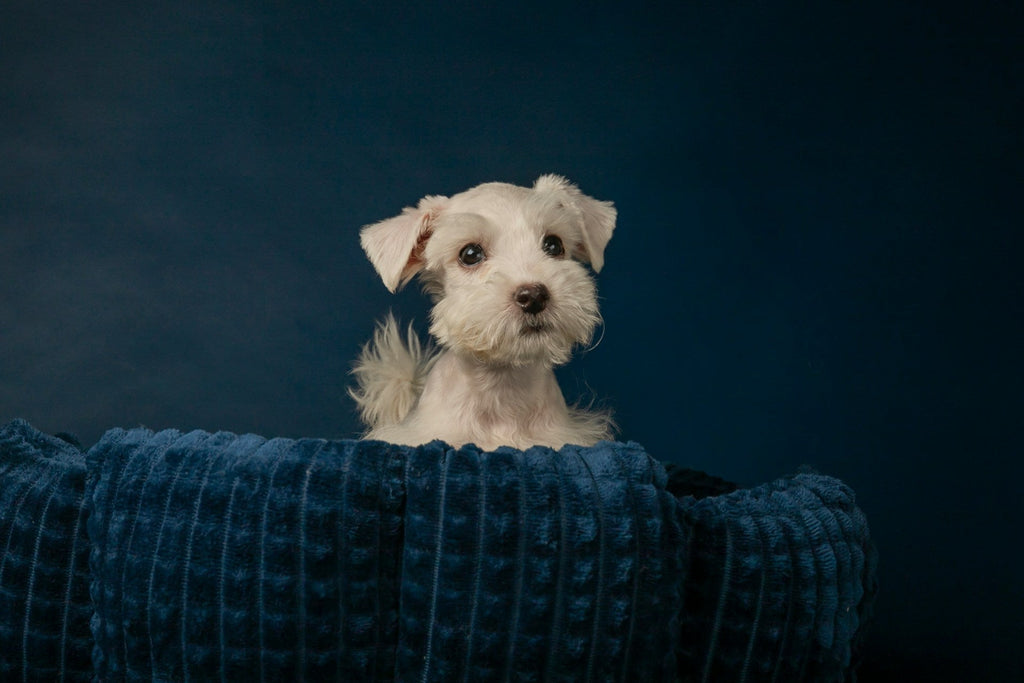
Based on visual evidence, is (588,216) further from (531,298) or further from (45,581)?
(45,581)

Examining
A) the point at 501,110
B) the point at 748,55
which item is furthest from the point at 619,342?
the point at 748,55

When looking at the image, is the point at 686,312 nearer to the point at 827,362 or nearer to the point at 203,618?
the point at 827,362

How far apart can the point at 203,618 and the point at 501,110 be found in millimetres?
1958

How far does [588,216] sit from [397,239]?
17.8 inches

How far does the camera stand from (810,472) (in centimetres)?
145

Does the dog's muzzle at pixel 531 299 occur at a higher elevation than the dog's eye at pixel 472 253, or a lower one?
lower

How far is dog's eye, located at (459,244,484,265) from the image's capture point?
1740 millimetres

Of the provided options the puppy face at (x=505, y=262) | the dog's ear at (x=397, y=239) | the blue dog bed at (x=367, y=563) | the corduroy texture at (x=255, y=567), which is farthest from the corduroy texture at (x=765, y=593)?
the dog's ear at (x=397, y=239)

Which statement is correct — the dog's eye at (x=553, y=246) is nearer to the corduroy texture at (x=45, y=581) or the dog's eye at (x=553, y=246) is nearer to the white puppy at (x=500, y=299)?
the white puppy at (x=500, y=299)

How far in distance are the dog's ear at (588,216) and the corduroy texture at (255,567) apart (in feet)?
3.24

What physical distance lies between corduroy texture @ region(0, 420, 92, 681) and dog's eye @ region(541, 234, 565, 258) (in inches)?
40.1

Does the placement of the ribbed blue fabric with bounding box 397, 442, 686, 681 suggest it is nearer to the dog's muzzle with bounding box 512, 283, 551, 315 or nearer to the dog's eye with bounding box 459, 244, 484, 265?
the dog's muzzle with bounding box 512, 283, 551, 315

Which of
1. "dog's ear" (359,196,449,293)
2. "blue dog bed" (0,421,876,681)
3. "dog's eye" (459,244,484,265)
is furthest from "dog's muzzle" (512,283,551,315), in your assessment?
"blue dog bed" (0,421,876,681)

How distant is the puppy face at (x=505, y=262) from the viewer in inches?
61.1
